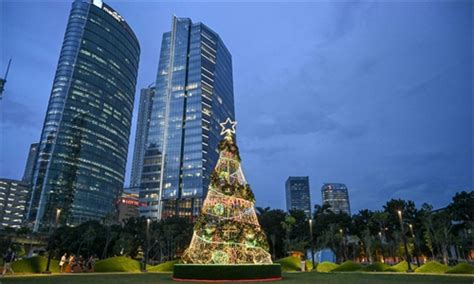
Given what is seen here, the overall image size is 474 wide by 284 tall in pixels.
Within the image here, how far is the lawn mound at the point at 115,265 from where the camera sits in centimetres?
2769

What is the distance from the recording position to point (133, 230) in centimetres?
7331

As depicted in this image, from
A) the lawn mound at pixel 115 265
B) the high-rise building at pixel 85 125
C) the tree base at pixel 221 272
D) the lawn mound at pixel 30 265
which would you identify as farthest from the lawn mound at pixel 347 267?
the high-rise building at pixel 85 125

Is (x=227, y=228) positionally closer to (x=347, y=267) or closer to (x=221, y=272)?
(x=221, y=272)

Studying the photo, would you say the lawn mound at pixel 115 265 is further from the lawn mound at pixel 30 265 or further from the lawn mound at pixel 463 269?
the lawn mound at pixel 463 269

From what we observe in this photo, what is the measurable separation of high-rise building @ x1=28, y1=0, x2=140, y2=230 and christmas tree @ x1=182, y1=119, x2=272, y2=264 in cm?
12449

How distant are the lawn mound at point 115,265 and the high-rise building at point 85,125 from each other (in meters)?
110

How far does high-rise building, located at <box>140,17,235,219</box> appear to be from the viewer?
118m

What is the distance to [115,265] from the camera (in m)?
28.4

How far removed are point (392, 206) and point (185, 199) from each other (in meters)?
75.8

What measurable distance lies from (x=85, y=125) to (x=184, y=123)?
52050 mm

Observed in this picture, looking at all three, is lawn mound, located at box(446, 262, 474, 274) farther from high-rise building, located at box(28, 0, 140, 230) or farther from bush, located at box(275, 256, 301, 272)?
high-rise building, located at box(28, 0, 140, 230)

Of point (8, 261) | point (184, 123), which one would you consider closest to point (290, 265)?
point (8, 261)

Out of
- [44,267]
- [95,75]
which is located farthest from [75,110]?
[44,267]

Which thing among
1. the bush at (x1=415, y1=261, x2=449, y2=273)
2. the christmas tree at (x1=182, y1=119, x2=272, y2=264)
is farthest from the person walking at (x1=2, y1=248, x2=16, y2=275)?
the bush at (x1=415, y1=261, x2=449, y2=273)
